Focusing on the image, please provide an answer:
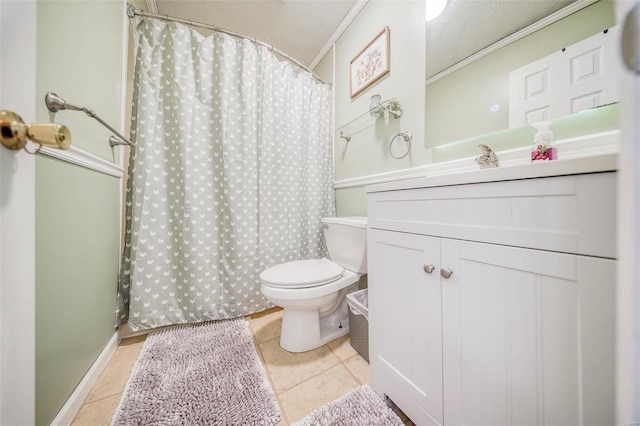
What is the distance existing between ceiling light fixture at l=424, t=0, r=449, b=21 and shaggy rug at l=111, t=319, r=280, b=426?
6.15ft

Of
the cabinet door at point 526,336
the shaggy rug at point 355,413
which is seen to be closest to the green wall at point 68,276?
the shaggy rug at point 355,413

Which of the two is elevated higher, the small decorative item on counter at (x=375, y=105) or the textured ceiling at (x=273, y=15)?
the textured ceiling at (x=273, y=15)

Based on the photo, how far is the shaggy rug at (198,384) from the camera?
0.72 metres

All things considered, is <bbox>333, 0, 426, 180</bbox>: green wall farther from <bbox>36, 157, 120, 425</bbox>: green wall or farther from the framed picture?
<bbox>36, 157, 120, 425</bbox>: green wall

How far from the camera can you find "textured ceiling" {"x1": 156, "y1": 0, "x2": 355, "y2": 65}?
1.42m

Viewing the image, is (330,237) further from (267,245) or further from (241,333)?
(241,333)

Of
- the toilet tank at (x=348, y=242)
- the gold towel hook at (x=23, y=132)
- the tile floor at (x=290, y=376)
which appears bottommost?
the tile floor at (x=290, y=376)

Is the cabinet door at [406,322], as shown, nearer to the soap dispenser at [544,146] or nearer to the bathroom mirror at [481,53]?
the soap dispenser at [544,146]

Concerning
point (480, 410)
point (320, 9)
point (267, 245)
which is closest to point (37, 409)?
point (267, 245)

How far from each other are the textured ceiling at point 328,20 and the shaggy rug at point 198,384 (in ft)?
5.45

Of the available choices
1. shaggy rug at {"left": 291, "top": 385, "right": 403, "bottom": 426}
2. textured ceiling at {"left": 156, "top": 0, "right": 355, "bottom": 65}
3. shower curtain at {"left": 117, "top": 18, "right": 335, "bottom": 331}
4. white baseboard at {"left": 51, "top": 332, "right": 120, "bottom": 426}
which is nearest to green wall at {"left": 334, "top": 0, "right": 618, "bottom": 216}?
textured ceiling at {"left": 156, "top": 0, "right": 355, "bottom": 65}

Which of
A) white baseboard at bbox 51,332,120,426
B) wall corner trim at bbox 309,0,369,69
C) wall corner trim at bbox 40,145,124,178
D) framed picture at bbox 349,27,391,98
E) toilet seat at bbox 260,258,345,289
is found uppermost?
wall corner trim at bbox 309,0,369,69

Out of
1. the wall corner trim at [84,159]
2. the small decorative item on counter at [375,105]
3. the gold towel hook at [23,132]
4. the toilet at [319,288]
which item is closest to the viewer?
the gold towel hook at [23,132]

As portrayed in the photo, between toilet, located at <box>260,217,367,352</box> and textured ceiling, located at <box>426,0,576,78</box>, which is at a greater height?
textured ceiling, located at <box>426,0,576,78</box>
